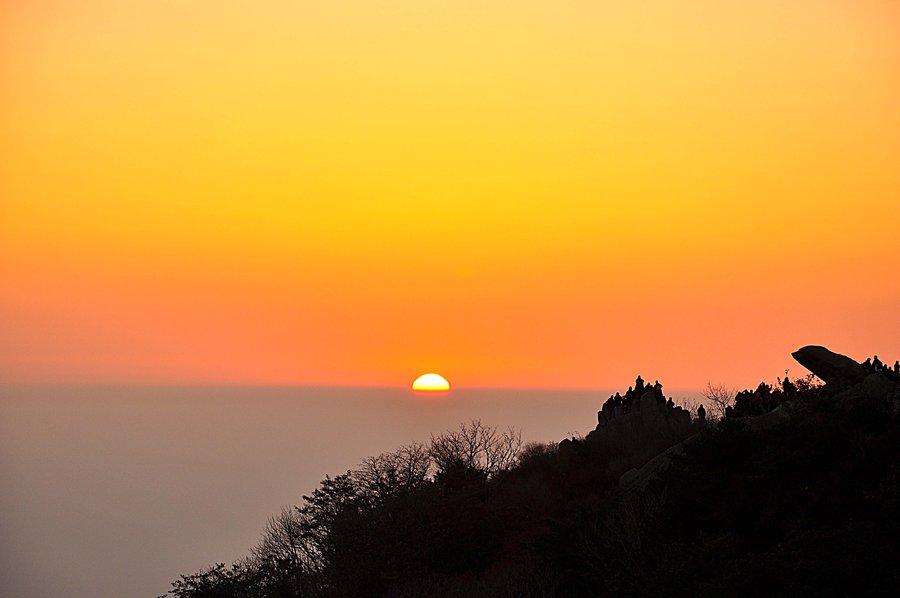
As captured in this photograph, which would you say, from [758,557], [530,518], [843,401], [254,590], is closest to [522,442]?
[530,518]

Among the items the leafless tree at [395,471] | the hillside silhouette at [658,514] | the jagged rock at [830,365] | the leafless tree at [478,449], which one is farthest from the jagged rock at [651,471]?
the leafless tree at [478,449]

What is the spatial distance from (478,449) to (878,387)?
3625 centimetres

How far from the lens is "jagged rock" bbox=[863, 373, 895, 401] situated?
41781 mm

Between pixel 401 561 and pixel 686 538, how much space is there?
47.9 ft

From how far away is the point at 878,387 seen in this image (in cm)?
4250

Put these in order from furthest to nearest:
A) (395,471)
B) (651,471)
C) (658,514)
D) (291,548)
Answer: (291,548) → (395,471) → (651,471) → (658,514)

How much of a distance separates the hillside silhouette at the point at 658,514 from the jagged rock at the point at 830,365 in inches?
3.1

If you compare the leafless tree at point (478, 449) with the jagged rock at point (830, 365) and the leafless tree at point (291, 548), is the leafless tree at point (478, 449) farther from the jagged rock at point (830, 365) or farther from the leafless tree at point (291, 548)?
the jagged rock at point (830, 365)

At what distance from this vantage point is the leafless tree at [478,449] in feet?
226

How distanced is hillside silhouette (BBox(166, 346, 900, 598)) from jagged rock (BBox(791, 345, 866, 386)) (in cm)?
8

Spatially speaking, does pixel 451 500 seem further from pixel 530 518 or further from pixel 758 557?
pixel 758 557

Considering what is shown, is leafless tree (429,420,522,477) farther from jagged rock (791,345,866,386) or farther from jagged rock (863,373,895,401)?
jagged rock (863,373,895,401)

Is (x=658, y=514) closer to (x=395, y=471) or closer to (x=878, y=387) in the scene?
(x=878, y=387)

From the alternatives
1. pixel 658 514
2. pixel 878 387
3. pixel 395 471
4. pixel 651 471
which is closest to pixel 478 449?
pixel 395 471
